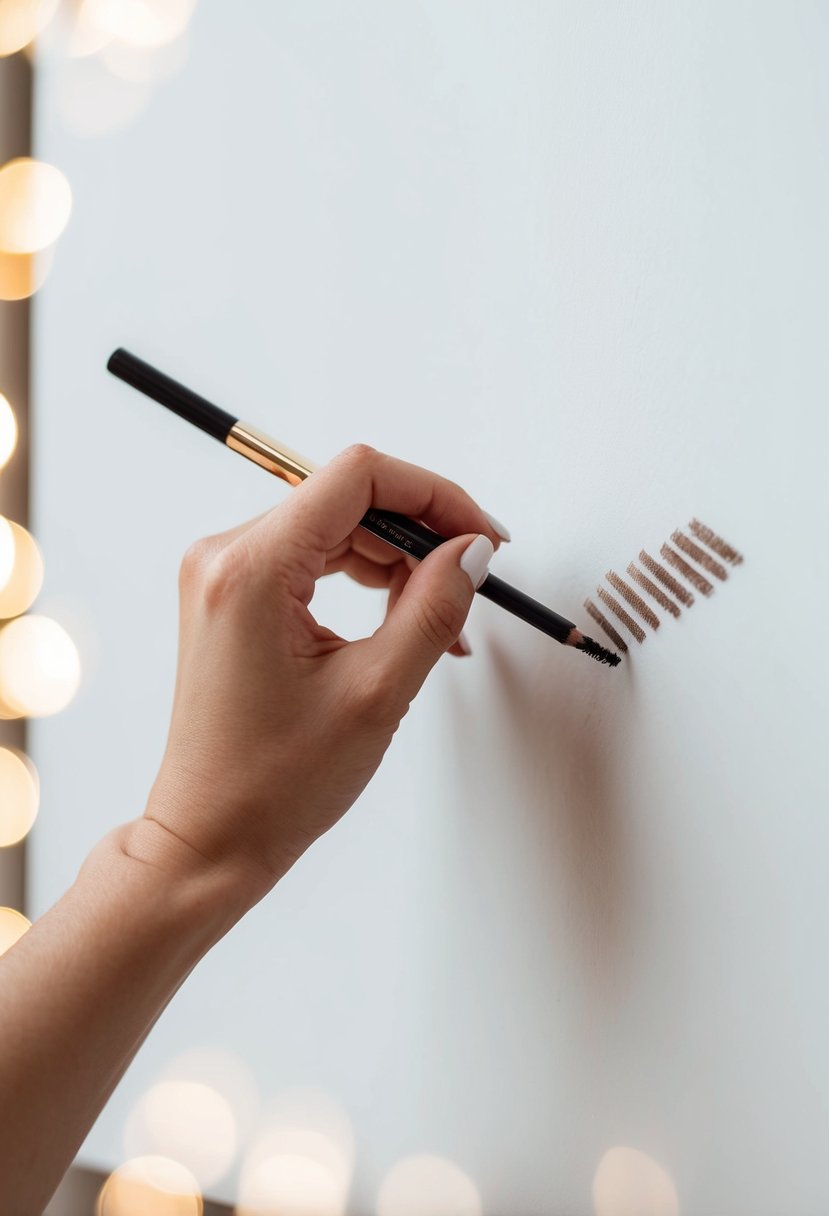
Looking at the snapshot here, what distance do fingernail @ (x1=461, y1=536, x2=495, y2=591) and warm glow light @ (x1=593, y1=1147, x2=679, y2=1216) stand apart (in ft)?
0.77

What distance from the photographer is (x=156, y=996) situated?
0.36 m

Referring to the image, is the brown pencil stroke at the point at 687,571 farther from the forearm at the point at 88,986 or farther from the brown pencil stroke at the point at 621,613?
the forearm at the point at 88,986

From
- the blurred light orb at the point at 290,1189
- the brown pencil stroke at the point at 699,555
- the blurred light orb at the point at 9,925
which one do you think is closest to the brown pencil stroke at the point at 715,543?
the brown pencil stroke at the point at 699,555

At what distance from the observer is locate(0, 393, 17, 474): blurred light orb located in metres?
0.57

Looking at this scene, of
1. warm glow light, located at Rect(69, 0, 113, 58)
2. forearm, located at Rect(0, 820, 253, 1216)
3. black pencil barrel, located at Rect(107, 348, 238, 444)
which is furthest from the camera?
warm glow light, located at Rect(69, 0, 113, 58)

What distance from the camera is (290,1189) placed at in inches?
18.5

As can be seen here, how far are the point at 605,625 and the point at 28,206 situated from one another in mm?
441

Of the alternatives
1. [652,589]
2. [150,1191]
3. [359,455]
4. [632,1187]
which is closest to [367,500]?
[359,455]

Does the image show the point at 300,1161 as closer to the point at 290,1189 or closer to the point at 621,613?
the point at 290,1189

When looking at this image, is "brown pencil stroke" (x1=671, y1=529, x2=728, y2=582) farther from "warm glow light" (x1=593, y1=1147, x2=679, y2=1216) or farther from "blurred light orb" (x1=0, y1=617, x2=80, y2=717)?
"blurred light orb" (x1=0, y1=617, x2=80, y2=717)

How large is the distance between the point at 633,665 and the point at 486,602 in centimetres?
8

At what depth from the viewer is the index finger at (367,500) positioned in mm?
367

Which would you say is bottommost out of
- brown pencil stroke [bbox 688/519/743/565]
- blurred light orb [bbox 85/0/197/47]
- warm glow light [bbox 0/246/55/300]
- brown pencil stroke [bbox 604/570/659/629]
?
warm glow light [bbox 0/246/55/300]

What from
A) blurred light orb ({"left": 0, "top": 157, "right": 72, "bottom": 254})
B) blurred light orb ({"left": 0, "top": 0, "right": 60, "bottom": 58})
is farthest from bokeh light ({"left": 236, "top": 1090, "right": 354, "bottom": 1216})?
blurred light orb ({"left": 0, "top": 0, "right": 60, "bottom": 58})
